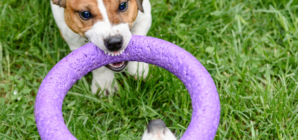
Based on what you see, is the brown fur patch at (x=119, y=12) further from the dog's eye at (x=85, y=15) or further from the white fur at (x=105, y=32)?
the dog's eye at (x=85, y=15)

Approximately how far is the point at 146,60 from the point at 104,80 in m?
0.81

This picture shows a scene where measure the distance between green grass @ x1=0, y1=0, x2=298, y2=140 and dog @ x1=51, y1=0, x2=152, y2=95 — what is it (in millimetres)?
301

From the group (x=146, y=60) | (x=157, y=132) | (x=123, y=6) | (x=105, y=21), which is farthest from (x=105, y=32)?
(x=157, y=132)

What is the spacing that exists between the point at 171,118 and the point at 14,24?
7.53 feet

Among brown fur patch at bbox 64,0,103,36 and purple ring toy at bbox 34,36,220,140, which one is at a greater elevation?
brown fur patch at bbox 64,0,103,36

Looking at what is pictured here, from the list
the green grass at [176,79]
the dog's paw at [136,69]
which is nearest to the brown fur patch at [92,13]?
the dog's paw at [136,69]

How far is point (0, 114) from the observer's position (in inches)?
140

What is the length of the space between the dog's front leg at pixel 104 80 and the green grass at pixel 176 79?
0.08m

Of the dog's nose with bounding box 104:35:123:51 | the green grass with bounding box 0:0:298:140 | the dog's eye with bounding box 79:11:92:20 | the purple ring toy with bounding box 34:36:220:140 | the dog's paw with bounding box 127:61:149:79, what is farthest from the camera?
the dog's paw with bounding box 127:61:149:79

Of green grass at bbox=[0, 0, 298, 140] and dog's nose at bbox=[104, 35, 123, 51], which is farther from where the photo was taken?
green grass at bbox=[0, 0, 298, 140]

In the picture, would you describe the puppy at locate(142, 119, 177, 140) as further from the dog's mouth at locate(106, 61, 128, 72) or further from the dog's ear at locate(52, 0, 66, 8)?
the dog's ear at locate(52, 0, 66, 8)

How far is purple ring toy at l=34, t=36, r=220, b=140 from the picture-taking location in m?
2.50

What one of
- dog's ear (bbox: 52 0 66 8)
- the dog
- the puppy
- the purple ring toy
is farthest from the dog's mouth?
the puppy

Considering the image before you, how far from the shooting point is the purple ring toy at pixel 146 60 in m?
2.50
